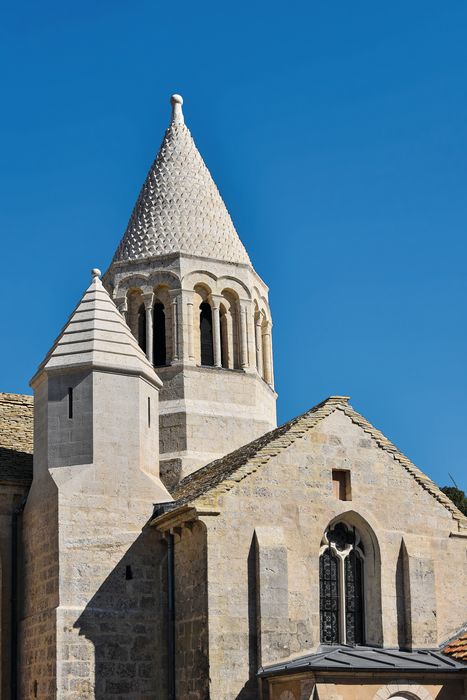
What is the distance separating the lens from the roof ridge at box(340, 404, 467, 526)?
2780 cm

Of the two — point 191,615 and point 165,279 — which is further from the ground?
point 165,279

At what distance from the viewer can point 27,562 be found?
1120 inches

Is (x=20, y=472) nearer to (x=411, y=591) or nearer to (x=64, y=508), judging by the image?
(x=64, y=508)

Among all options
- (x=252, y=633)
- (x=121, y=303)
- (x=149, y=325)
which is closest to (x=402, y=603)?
(x=252, y=633)

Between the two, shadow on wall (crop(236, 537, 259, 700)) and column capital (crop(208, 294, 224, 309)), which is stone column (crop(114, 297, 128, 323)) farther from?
shadow on wall (crop(236, 537, 259, 700))

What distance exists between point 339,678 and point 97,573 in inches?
227

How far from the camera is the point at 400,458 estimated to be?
92.3 ft

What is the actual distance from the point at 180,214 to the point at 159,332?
3.51 m

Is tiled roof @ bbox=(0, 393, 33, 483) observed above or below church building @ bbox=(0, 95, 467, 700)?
above

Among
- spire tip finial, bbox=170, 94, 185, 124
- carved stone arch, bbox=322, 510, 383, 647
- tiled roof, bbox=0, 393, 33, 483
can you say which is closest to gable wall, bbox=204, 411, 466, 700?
carved stone arch, bbox=322, 510, 383, 647

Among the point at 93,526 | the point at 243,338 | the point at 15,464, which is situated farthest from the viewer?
the point at 243,338

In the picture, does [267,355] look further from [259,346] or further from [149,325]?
[149,325]

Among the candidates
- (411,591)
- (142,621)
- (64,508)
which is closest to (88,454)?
(64,508)

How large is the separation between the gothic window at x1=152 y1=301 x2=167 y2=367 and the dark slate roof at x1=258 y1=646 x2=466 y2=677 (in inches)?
437
